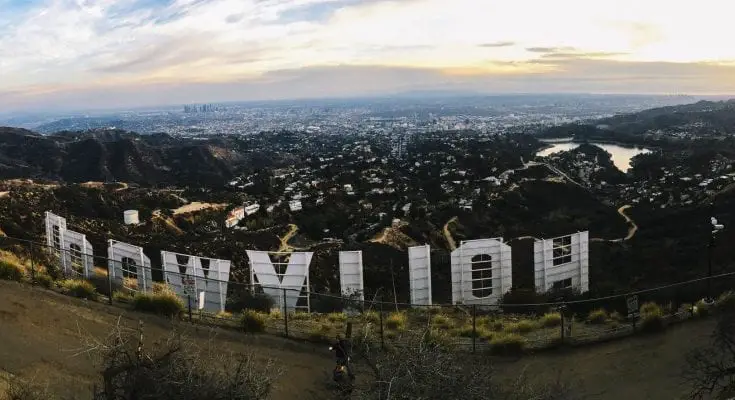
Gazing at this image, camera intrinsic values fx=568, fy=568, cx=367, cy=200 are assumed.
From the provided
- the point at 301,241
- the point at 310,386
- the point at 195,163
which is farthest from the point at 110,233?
the point at 195,163

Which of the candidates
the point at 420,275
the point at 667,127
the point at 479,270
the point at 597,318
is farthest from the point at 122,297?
the point at 667,127

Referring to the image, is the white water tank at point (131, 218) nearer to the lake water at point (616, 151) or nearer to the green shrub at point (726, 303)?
the green shrub at point (726, 303)

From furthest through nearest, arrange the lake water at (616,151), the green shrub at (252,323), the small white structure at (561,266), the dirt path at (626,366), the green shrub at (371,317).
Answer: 1. the lake water at (616,151)
2. the small white structure at (561,266)
3. the green shrub at (371,317)
4. the green shrub at (252,323)
5. the dirt path at (626,366)

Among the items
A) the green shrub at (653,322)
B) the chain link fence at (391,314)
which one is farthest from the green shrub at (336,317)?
the green shrub at (653,322)

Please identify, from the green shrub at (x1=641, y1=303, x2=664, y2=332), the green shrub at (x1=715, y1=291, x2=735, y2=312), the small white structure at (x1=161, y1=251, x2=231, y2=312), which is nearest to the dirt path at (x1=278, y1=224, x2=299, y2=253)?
the small white structure at (x1=161, y1=251, x2=231, y2=312)

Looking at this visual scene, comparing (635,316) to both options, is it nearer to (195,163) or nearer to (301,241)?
(301,241)

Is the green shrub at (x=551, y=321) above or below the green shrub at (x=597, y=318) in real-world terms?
below

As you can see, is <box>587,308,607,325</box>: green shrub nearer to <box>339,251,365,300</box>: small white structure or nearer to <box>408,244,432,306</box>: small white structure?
<box>408,244,432,306</box>: small white structure

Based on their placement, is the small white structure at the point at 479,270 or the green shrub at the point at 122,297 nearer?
the green shrub at the point at 122,297
